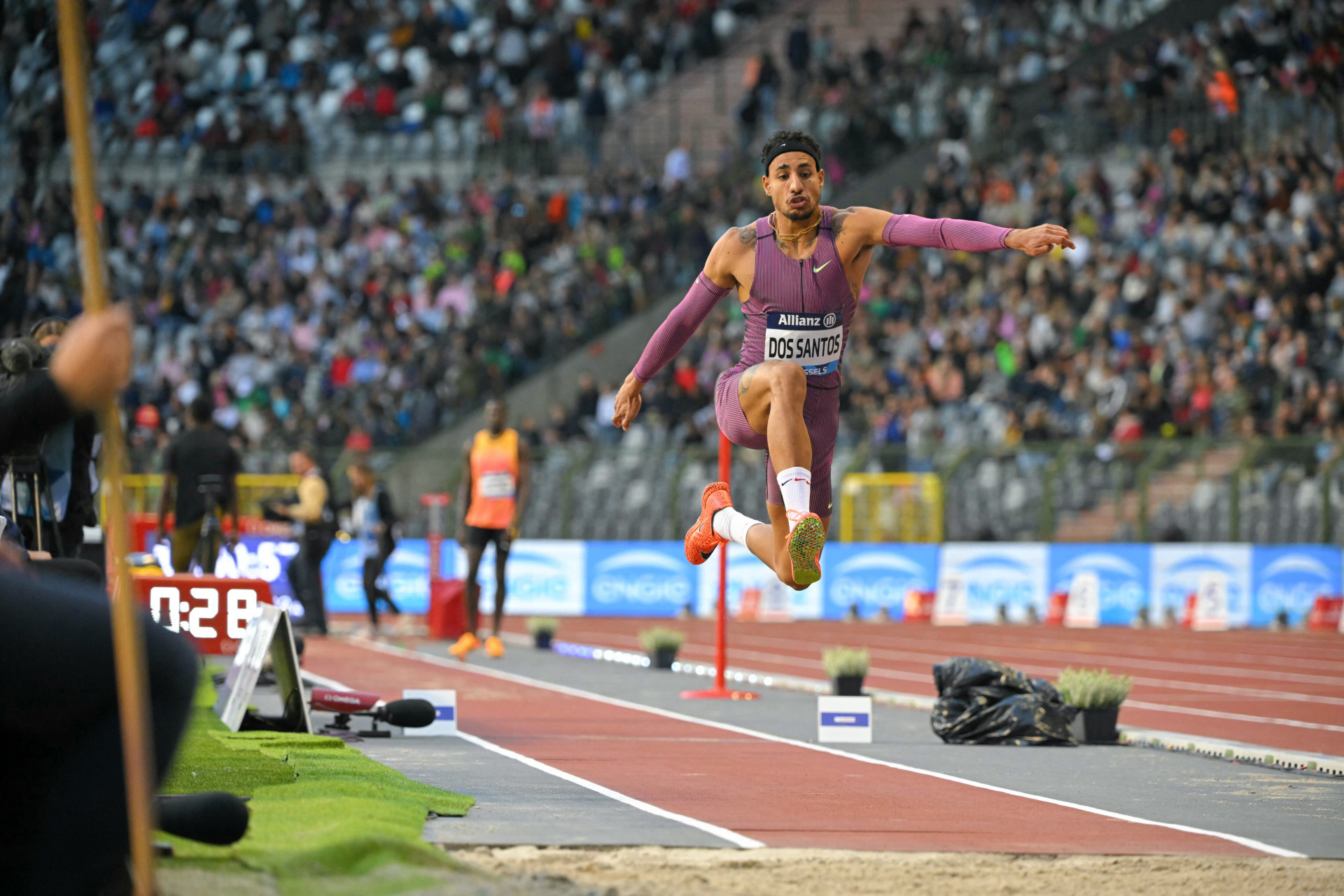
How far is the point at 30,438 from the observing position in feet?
12.2

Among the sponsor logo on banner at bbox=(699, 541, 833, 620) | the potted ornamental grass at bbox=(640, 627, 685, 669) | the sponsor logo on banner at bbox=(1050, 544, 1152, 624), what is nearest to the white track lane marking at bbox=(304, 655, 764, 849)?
the potted ornamental grass at bbox=(640, 627, 685, 669)

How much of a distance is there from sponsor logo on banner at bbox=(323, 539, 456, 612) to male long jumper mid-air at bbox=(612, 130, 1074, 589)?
1638 cm

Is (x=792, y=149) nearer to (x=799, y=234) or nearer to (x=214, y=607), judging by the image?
(x=799, y=234)

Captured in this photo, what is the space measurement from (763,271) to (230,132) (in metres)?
28.9

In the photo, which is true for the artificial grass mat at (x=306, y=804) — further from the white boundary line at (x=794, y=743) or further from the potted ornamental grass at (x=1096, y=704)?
the potted ornamental grass at (x=1096, y=704)

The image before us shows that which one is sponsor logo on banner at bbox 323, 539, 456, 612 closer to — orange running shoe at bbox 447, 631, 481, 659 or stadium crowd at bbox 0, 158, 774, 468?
stadium crowd at bbox 0, 158, 774, 468

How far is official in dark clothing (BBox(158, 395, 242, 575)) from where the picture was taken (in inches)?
565

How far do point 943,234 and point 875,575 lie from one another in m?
17.0

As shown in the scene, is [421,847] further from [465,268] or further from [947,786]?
[465,268]

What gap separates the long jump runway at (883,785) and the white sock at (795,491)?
1.19 m

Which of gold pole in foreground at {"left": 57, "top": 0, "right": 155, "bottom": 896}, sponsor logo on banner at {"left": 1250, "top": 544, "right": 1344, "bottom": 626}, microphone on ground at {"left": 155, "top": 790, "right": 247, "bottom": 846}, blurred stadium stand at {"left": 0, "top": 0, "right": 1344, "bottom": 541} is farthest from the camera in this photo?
blurred stadium stand at {"left": 0, "top": 0, "right": 1344, "bottom": 541}

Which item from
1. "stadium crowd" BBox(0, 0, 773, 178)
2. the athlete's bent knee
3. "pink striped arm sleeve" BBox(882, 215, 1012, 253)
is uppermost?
"stadium crowd" BBox(0, 0, 773, 178)

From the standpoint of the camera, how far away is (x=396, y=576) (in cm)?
2430

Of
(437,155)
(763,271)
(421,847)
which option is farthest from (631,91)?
(421,847)
